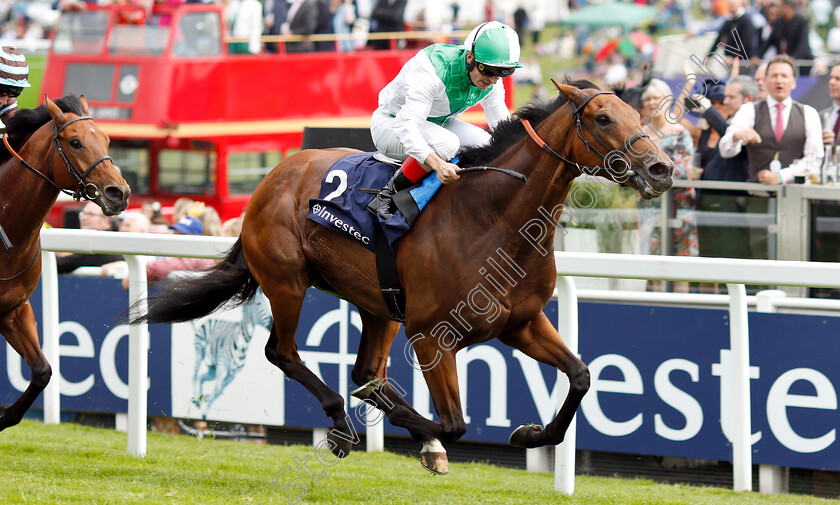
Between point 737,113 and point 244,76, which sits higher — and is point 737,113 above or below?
below

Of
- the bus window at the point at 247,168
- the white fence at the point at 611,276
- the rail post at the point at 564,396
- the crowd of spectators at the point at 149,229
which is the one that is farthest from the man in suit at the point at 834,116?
the bus window at the point at 247,168

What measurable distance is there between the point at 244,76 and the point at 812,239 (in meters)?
8.13

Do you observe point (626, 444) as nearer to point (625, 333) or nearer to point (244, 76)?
point (625, 333)

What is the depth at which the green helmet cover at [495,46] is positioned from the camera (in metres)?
4.22

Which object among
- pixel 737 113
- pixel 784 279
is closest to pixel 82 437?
pixel 784 279

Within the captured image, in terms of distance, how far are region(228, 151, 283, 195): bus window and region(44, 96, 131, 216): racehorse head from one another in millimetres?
7283

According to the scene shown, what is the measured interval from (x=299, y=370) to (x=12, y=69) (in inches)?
81.3

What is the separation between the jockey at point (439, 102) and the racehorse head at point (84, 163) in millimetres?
1213

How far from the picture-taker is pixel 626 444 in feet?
17.8

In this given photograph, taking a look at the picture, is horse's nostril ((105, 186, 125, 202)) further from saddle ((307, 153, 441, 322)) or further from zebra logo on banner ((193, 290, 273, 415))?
zebra logo on banner ((193, 290, 273, 415))

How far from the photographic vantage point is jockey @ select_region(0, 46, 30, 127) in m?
5.34

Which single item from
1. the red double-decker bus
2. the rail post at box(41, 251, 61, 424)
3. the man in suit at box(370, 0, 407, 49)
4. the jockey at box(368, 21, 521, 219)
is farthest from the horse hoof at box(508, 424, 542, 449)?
the man in suit at box(370, 0, 407, 49)

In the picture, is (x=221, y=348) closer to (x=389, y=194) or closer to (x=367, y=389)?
(x=367, y=389)

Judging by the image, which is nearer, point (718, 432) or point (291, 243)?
point (291, 243)
